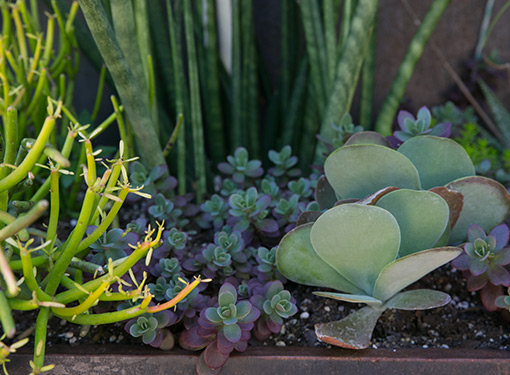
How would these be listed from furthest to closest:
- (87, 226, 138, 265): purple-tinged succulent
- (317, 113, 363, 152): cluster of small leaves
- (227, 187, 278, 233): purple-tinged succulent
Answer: (317, 113, 363, 152): cluster of small leaves < (227, 187, 278, 233): purple-tinged succulent < (87, 226, 138, 265): purple-tinged succulent

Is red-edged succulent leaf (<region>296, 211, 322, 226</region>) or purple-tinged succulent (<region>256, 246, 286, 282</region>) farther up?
red-edged succulent leaf (<region>296, 211, 322, 226</region>)

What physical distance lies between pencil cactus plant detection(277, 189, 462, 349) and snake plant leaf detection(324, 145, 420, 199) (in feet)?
0.20

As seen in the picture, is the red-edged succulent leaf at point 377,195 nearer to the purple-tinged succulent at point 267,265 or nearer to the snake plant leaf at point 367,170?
the snake plant leaf at point 367,170

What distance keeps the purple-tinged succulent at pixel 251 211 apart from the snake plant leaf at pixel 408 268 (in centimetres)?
21

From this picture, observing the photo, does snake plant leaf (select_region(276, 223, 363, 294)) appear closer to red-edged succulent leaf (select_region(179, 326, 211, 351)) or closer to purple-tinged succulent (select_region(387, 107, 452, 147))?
red-edged succulent leaf (select_region(179, 326, 211, 351))

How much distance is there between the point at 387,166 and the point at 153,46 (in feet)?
2.33

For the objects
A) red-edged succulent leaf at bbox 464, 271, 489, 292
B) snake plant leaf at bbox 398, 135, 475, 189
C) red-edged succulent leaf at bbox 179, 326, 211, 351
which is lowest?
red-edged succulent leaf at bbox 179, 326, 211, 351

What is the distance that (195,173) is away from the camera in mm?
1100

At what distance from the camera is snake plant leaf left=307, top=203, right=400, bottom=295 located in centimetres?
66

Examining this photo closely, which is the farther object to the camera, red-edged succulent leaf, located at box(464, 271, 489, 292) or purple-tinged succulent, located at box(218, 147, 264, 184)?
purple-tinged succulent, located at box(218, 147, 264, 184)

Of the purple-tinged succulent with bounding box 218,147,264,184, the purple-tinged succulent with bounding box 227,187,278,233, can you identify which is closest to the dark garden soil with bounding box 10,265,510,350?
the purple-tinged succulent with bounding box 227,187,278,233

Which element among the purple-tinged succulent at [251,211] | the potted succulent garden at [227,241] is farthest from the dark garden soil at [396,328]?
the purple-tinged succulent at [251,211]

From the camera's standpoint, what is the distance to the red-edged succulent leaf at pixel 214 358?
2.18ft

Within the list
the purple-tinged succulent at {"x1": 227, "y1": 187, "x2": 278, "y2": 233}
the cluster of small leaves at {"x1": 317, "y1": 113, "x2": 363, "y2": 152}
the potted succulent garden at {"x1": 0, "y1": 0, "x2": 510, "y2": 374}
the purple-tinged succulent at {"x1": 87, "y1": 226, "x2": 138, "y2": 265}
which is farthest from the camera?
the cluster of small leaves at {"x1": 317, "y1": 113, "x2": 363, "y2": 152}
